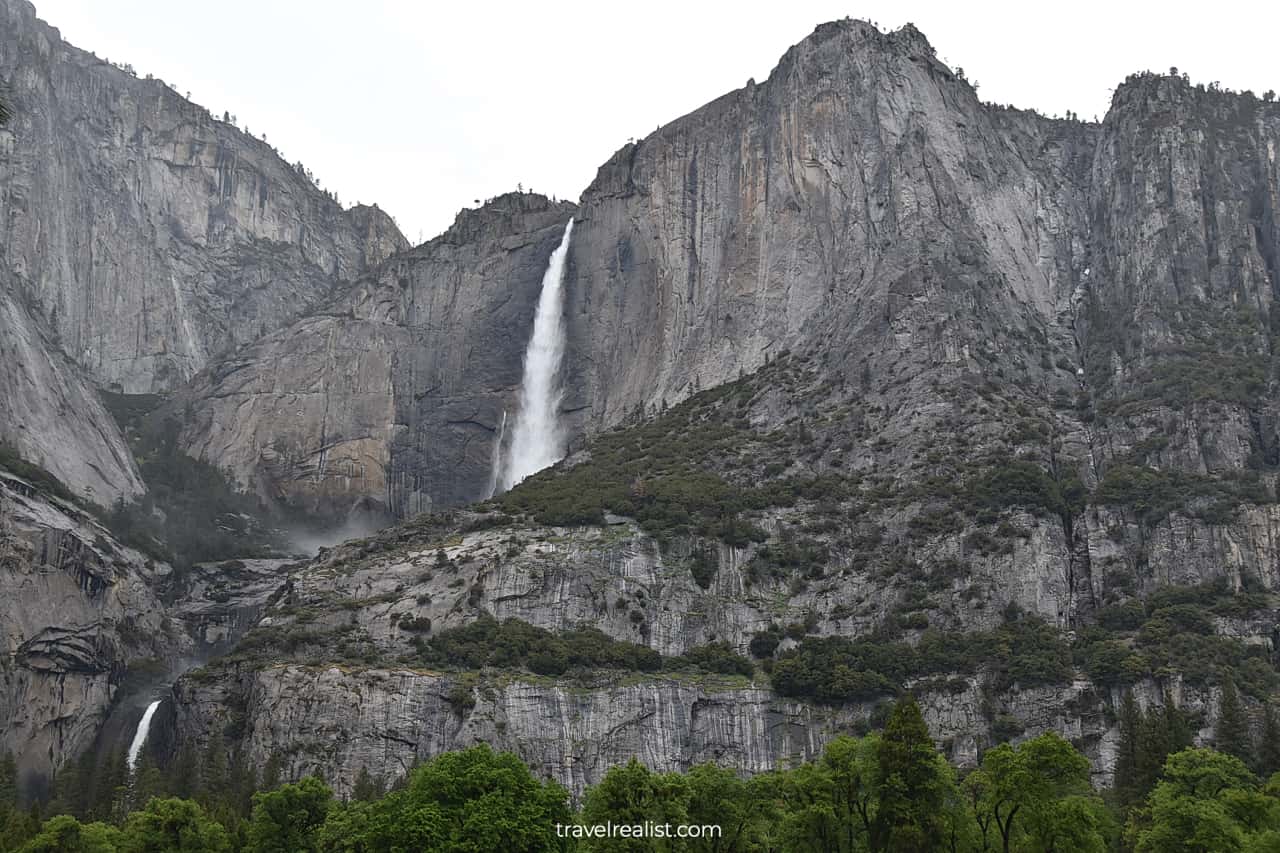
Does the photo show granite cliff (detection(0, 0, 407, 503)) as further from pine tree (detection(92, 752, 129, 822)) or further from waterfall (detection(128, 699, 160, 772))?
pine tree (detection(92, 752, 129, 822))

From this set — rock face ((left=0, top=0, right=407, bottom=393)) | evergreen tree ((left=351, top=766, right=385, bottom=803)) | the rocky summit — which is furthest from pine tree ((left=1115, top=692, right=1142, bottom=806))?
rock face ((left=0, top=0, right=407, bottom=393))

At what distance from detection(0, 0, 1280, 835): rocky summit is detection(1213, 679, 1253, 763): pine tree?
2854 mm

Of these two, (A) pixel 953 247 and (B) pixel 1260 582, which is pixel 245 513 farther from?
(B) pixel 1260 582

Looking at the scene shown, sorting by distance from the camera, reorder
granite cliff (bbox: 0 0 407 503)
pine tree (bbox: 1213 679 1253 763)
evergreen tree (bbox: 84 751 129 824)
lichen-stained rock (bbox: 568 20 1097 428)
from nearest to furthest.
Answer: pine tree (bbox: 1213 679 1253 763) < evergreen tree (bbox: 84 751 129 824) < lichen-stained rock (bbox: 568 20 1097 428) < granite cliff (bbox: 0 0 407 503)

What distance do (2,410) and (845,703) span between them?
76.6m

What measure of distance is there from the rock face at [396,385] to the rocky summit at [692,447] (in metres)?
0.46

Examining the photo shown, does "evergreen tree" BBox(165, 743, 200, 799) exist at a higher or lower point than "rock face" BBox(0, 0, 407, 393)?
lower

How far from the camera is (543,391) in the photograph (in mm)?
157875

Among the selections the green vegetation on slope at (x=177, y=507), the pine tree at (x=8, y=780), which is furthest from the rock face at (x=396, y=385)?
the pine tree at (x=8, y=780)

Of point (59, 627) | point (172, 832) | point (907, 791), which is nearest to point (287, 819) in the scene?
point (172, 832)

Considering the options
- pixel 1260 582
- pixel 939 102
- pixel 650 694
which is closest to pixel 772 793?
pixel 650 694

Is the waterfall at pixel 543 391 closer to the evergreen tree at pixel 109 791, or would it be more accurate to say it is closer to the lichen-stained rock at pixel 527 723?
the lichen-stained rock at pixel 527 723

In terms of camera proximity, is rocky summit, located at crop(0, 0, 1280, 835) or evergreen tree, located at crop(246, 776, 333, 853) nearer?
evergreen tree, located at crop(246, 776, 333, 853)

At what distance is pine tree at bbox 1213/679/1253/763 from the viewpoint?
7894 cm
